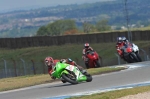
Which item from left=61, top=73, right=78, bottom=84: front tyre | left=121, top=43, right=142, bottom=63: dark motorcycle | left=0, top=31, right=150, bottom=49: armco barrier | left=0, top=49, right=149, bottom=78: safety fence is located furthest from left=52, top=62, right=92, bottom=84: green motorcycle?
left=0, top=31, right=150, bottom=49: armco barrier

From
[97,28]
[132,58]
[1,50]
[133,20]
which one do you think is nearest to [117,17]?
[133,20]

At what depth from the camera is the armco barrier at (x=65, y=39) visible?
57219 millimetres

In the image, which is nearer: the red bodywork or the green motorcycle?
the green motorcycle

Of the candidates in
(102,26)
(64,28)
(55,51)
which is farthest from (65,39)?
(64,28)

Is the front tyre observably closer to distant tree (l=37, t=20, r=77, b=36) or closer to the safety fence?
the safety fence

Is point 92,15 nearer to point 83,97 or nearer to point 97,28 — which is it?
point 97,28

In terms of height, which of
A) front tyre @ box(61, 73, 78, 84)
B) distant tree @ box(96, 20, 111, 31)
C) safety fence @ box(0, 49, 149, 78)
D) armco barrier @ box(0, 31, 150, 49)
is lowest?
safety fence @ box(0, 49, 149, 78)

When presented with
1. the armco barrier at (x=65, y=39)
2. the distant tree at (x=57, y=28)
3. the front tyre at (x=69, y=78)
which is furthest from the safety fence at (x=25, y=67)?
the distant tree at (x=57, y=28)

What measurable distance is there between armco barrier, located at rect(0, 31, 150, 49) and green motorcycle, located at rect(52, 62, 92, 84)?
1432 inches

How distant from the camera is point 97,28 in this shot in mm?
117312

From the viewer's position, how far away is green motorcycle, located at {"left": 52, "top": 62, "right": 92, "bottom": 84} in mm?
20344

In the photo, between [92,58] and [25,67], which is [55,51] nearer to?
[25,67]

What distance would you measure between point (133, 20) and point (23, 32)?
50.7m

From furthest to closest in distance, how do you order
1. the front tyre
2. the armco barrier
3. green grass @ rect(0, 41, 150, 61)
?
green grass @ rect(0, 41, 150, 61) → the armco barrier → the front tyre
